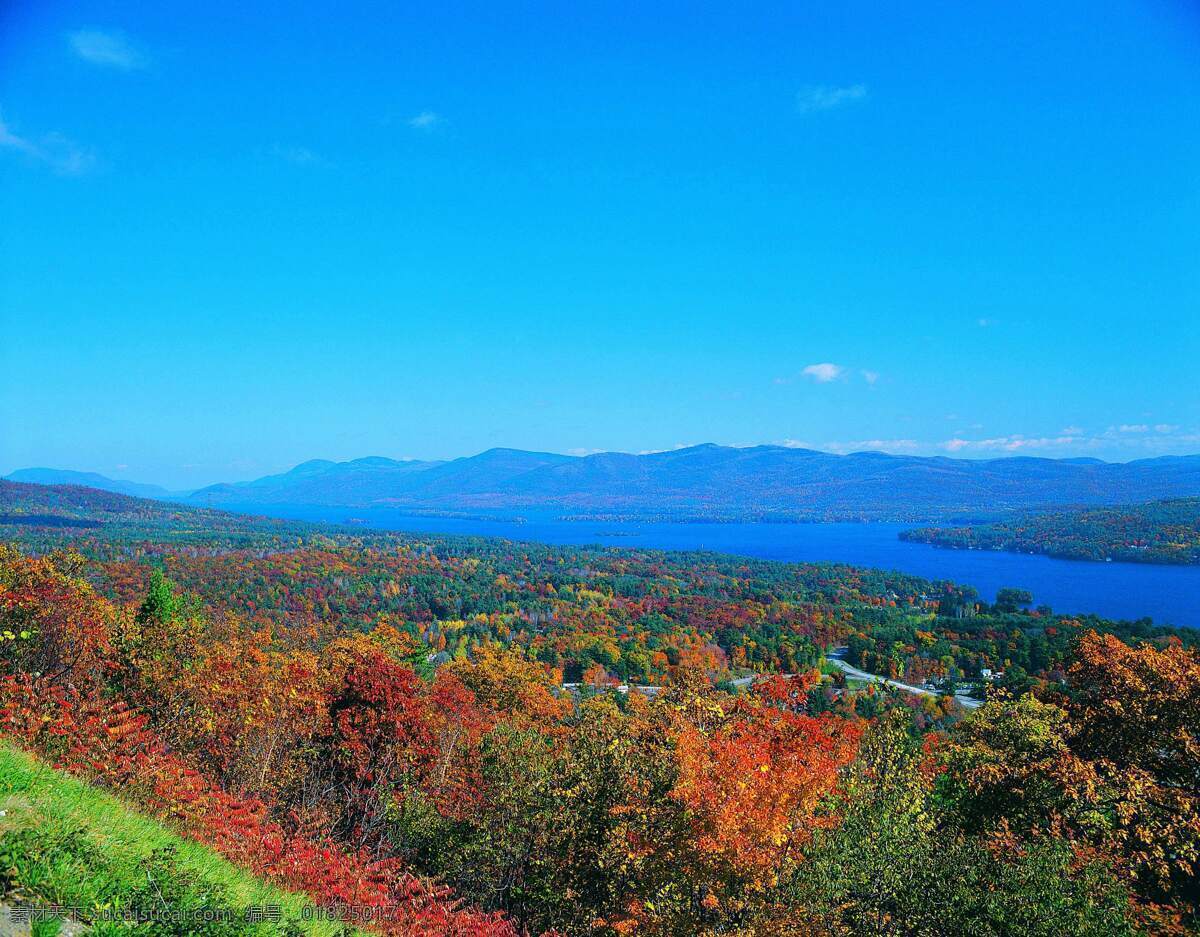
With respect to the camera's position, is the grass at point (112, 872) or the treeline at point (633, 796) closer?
the grass at point (112, 872)

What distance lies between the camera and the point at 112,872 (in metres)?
4.87

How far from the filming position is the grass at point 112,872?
4.38 m

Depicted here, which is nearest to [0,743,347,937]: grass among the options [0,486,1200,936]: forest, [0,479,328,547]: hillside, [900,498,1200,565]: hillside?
[0,486,1200,936]: forest

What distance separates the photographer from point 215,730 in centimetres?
1338

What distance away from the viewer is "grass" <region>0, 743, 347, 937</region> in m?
4.38

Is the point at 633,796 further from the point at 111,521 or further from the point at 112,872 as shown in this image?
the point at 111,521

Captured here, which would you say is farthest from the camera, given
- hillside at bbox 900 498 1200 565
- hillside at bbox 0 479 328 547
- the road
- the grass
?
hillside at bbox 900 498 1200 565

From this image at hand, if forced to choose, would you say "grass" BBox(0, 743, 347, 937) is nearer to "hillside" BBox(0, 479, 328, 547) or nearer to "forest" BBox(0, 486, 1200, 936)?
"forest" BBox(0, 486, 1200, 936)

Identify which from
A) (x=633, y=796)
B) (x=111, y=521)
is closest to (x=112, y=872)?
(x=633, y=796)

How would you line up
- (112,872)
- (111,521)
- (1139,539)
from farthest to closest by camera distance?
1. (1139,539)
2. (111,521)
3. (112,872)

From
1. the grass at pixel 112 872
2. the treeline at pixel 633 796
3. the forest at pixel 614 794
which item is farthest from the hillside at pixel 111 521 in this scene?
the grass at pixel 112 872

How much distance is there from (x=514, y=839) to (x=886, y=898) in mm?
6143

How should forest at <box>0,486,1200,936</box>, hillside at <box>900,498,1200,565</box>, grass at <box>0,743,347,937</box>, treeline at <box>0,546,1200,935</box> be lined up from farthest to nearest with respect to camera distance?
hillside at <box>900,498,1200,565</box> → treeline at <box>0,546,1200,935</box> → forest at <box>0,486,1200,936</box> → grass at <box>0,743,347,937</box>

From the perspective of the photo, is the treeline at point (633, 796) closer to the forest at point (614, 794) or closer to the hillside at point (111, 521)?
the forest at point (614, 794)
